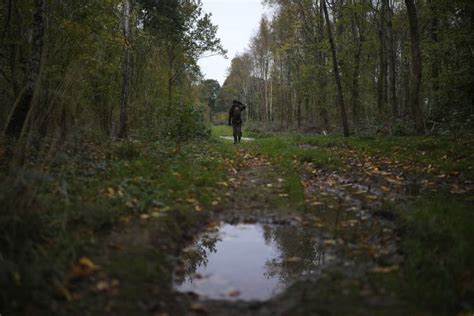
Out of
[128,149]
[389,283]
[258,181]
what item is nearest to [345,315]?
[389,283]

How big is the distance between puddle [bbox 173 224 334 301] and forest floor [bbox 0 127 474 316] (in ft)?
0.09

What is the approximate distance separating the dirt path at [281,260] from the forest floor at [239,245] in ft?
0.05

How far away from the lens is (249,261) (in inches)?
164

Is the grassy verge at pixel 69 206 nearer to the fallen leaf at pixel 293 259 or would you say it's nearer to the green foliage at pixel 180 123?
the fallen leaf at pixel 293 259

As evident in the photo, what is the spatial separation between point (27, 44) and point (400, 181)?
33.2 ft

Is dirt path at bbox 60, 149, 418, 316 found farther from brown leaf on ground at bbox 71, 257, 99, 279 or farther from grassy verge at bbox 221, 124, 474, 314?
grassy verge at bbox 221, 124, 474, 314

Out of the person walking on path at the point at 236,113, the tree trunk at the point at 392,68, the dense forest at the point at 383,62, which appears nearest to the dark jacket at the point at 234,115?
the person walking on path at the point at 236,113

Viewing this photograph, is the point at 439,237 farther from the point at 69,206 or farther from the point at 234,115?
the point at 234,115

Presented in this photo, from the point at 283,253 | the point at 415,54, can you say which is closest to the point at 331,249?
the point at 283,253

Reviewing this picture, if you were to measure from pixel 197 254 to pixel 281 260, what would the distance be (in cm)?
→ 104

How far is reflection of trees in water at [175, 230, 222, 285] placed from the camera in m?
3.75

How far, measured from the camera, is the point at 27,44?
30.8 ft

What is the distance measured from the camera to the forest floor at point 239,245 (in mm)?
2947

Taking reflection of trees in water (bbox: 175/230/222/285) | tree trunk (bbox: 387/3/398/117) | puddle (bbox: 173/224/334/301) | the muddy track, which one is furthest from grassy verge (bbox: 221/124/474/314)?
tree trunk (bbox: 387/3/398/117)
